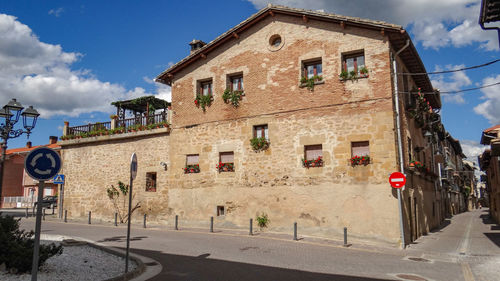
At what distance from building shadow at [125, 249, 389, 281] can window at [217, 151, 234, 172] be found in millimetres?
7987

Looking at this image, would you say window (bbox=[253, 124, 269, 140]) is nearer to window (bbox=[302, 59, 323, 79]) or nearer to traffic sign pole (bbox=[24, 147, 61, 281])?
window (bbox=[302, 59, 323, 79])

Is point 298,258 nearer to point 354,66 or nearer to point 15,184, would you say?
point 354,66

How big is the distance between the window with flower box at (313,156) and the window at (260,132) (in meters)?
2.15

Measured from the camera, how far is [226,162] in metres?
18.1

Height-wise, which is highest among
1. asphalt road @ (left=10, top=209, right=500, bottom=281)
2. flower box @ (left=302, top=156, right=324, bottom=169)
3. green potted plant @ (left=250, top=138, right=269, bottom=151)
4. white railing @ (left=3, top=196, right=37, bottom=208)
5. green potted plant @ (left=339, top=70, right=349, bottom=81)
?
green potted plant @ (left=339, top=70, right=349, bottom=81)

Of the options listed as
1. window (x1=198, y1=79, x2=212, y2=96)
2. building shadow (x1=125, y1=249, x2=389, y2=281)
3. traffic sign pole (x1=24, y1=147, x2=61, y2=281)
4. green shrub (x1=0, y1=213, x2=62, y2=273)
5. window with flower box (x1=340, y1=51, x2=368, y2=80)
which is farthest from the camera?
window (x1=198, y1=79, x2=212, y2=96)

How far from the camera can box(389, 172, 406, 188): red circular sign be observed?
1306 centimetres

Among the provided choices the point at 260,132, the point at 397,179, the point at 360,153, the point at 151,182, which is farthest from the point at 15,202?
the point at 397,179

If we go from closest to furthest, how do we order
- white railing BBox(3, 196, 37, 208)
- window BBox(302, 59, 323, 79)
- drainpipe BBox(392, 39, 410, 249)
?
drainpipe BBox(392, 39, 410, 249) < window BBox(302, 59, 323, 79) < white railing BBox(3, 196, 37, 208)

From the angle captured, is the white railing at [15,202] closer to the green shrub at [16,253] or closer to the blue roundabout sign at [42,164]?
the green shrub at [16,253]

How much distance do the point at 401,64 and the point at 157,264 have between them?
1374 centimetres

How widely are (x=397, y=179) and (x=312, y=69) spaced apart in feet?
20.9

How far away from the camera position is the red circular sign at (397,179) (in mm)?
13062

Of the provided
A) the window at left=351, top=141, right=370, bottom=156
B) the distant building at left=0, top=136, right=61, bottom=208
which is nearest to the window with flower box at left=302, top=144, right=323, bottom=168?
the window at left=351, top=141, right=370, bottom=156
